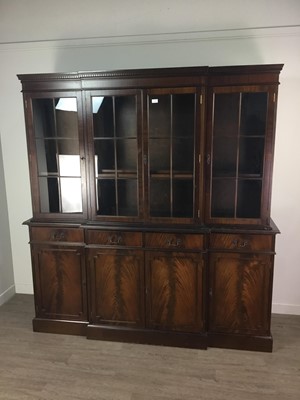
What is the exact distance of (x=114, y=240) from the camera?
8.48ft

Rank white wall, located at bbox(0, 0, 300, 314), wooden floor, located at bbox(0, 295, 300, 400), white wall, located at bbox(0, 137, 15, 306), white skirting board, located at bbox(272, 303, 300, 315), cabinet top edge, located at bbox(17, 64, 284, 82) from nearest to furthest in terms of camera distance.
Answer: wooden floor, located at bbox(0, 295, 300, 400), cabinet top edge, located at bbox(17, 64, 284, 82), white wall, located at bbox(0, 0, 300, 314), white skirting board, located at bbox(272, 303, 300, 315), white wall, located at bbox(0, 137, 15, 306)

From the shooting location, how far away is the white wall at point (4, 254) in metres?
3.29

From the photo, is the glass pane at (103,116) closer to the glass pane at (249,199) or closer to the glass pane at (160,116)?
the glass pane at (160,116)

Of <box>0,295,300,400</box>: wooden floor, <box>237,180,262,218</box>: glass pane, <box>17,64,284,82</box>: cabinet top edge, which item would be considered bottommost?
<box>0,295,300,400</box>: wooden floor

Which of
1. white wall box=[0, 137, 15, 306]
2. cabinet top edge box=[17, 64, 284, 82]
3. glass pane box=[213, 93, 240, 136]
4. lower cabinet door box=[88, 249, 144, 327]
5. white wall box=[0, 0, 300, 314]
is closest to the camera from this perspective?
cabinet top edge box=[17, 64, 284, 82]

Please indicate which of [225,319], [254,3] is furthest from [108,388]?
[254,3]

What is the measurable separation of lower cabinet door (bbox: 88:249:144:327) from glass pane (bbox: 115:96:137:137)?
94cm

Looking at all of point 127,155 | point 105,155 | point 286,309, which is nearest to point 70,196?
point 105,155

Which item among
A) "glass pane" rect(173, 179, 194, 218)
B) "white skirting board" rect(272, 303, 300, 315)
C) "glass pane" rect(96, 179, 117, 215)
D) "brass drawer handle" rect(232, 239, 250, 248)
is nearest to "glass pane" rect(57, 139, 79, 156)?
"glass pane" rect(96, 179, 117, 215)

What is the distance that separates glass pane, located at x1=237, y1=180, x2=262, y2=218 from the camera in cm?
246

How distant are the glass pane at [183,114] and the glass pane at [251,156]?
405 millimetres

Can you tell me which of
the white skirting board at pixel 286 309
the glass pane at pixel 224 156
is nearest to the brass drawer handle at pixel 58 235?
the glass pane at pixel 224 156

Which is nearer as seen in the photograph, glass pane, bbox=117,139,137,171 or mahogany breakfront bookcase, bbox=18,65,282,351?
mahogany breakfront bookcase, bbox=18,65,282,351

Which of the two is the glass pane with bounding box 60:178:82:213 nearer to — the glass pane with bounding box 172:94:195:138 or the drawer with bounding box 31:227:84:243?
the drawer with bounding box 31:227:84:243
